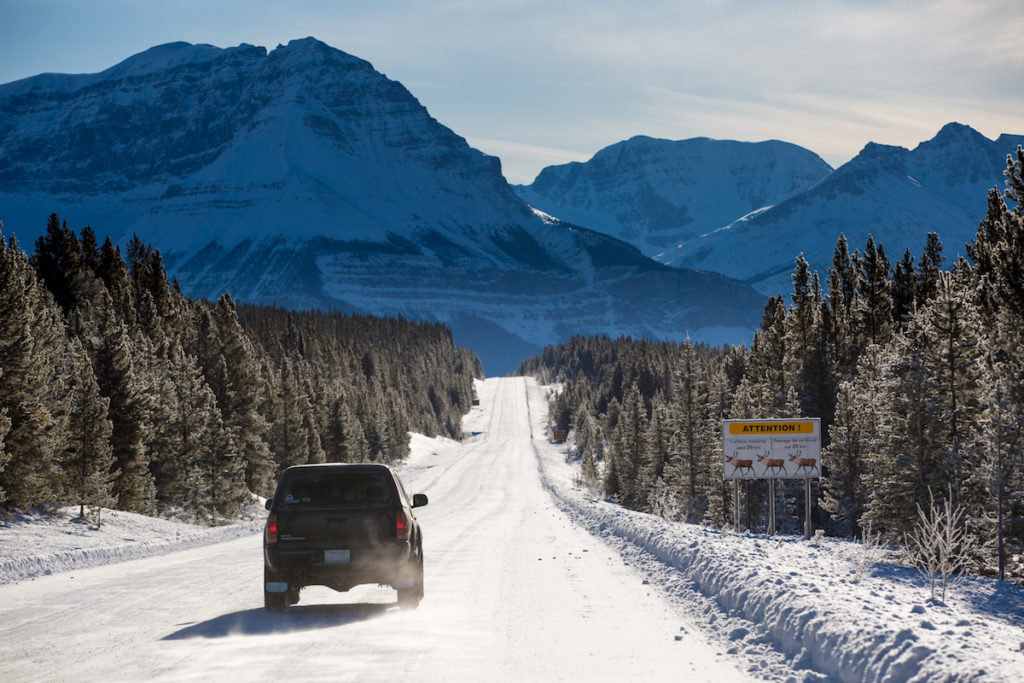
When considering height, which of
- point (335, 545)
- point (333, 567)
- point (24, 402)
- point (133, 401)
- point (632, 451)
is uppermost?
point (24, 402)

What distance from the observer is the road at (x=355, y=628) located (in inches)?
370

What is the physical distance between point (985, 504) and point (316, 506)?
20447mm

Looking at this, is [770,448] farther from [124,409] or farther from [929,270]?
[929,270]

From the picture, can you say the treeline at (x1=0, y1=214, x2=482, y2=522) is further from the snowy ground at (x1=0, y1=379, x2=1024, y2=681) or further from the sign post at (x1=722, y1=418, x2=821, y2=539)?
the sign post at (x1=722, y1=418, x2=821, y2=539)

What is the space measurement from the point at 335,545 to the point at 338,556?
0.15m

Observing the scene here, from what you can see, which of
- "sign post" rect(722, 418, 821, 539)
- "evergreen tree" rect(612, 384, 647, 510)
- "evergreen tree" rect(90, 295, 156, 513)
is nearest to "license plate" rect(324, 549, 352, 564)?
"sign post" rect(722, 418, 821, 539)

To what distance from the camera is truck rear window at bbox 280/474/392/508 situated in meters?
13.1

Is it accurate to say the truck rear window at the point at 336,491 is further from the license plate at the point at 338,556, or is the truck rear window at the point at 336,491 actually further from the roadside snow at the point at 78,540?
the roadside snow at the point at 78,540

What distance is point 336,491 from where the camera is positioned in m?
14.2

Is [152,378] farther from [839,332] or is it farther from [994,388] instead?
[839,332]

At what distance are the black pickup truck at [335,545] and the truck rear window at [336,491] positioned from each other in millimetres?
20

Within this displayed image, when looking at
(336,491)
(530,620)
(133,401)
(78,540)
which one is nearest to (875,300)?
(133,401)

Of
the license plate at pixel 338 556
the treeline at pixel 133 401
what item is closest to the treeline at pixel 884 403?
the license plate at pixel 338 556

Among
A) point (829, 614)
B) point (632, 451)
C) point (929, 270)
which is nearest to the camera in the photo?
point (829, 614)
